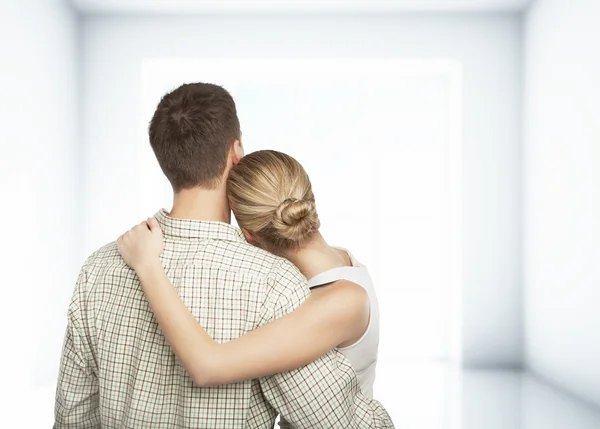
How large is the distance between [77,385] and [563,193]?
14.9ft

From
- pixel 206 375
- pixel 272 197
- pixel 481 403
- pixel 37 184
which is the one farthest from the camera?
pixel 37 184

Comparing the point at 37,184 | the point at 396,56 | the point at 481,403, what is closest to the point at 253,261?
the point at 481,403

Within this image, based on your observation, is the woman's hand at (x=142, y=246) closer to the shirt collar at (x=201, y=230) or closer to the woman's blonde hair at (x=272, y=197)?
the shirt collar at (x=201, y=230)

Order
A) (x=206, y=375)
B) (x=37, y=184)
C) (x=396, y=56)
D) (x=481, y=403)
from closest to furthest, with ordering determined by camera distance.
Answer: (x=206, y=375) → (x=481, y=403) → (x=37, y=184) → (x=396, y=56)

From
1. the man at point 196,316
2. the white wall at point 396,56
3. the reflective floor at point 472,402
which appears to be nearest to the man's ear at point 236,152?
the man at point 196,316

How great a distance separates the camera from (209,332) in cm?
116

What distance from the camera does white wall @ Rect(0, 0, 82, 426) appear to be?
15.0 ft

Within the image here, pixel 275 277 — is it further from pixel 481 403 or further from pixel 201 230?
pixel 481 403

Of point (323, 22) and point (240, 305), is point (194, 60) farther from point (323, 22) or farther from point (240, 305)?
point (240, 305)

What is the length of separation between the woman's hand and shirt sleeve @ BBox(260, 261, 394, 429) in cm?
22

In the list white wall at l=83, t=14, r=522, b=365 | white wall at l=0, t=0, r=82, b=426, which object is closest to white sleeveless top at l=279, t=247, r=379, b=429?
white wall at l=0, t=0, r=82, b=426

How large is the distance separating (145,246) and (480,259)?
5.48 m

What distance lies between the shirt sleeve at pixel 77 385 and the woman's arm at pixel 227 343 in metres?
0.17

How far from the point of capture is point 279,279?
3.77 feet
